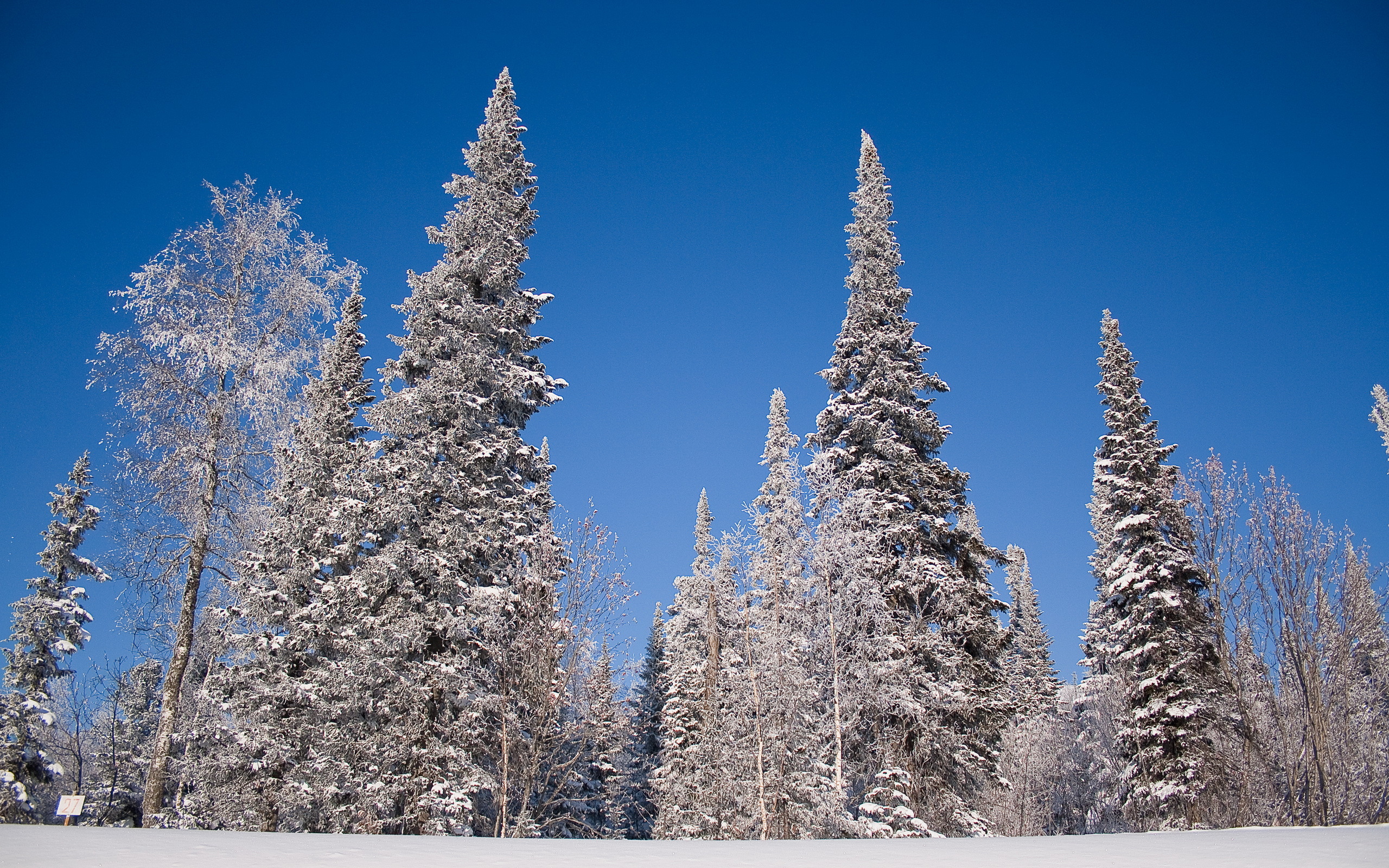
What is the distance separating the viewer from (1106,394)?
21.5 metres

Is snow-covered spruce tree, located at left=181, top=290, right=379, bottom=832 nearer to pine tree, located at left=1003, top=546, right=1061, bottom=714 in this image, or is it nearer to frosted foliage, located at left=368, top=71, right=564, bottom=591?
frosted foliage, located at left=368, top=71, right=564, bottom=591

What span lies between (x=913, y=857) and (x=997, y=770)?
13.6 m

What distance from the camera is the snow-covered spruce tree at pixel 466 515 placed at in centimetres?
1302

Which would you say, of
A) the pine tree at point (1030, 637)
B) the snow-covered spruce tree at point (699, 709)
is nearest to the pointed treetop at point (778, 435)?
the snow-covered spruce tree at point (699, 709)

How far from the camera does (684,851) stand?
16.5ft

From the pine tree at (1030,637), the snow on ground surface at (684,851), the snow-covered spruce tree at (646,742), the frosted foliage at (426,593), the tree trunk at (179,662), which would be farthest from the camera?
the pine tree at (1030,637)

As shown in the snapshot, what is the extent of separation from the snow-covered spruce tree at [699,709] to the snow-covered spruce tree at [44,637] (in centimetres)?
1985

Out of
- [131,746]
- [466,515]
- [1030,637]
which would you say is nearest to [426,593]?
[466,515]

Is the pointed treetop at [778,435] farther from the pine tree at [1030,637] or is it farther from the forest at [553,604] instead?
the pine tree at [1030,637]

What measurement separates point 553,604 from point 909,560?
8.67 metres

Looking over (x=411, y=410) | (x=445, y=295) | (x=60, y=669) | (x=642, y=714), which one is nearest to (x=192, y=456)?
(x=411, y=410)

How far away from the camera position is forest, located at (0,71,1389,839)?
1244cm

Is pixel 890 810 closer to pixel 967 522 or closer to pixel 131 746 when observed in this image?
pixel 967 522

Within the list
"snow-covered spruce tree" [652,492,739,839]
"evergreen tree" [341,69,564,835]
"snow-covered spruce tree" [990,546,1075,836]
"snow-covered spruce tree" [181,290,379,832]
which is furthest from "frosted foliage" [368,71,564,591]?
"snow-covered spruce tree" [990,546,1075,836]
